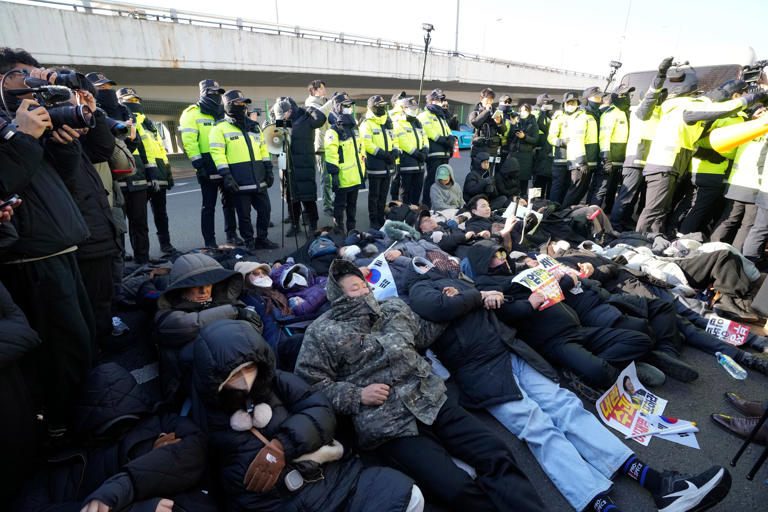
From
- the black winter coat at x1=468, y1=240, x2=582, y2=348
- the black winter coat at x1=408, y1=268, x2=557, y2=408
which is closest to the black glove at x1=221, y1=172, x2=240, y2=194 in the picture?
the black winter coat at x1=408, y1=268, x2=557, y2=408

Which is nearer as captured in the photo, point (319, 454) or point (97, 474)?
point (97, 474)

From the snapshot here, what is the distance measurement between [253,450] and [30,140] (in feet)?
6.39

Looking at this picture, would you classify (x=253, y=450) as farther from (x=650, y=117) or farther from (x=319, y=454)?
(x=650, y=117)

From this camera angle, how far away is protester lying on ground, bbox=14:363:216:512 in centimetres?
164

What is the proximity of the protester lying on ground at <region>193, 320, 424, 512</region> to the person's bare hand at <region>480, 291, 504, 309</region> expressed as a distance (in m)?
1.55

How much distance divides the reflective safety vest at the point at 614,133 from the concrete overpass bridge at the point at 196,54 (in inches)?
532

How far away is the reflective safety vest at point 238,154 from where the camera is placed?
511cm

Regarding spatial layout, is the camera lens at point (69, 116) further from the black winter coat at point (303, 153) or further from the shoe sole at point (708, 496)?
the shoe sole at point (708, 496)

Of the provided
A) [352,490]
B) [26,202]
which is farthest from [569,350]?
[26,202]

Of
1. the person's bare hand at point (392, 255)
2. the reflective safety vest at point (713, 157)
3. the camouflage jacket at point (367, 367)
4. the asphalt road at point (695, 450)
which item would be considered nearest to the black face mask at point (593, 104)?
the reflective safety vest at point (713, 157)

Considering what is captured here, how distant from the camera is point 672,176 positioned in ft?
18.4

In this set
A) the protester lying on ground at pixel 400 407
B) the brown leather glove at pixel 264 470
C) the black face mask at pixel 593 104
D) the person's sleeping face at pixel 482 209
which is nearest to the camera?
the brown leather glove at pixel 264 470

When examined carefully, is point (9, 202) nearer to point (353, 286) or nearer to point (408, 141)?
point (353, 286)

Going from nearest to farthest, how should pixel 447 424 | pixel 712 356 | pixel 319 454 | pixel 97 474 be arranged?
1. pixel 97 474
2. pixel 319 454
3. pixel 447 424
4. pixel 712 356
